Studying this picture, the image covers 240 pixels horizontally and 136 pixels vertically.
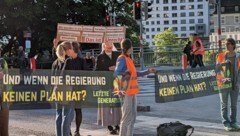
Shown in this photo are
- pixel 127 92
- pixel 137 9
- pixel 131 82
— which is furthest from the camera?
pixel 137 9

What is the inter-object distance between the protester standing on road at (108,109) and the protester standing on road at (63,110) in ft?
3.50

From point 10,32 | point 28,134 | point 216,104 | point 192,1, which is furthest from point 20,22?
point 192,1

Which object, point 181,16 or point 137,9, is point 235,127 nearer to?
point 137,9

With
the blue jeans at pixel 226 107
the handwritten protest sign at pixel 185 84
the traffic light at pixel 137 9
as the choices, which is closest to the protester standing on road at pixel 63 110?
the handwritten protest sign at pixel 185 84

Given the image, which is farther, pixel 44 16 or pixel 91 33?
pixel 44 16

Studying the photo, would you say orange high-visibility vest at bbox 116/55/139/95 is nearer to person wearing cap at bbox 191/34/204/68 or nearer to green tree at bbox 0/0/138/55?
person wearing cap at bbox 191/34/204/68

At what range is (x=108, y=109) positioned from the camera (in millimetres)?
8711

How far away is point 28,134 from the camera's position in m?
9.02

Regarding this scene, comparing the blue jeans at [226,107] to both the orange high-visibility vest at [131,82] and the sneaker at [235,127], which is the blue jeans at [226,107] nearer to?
the sneaker at [235,127]

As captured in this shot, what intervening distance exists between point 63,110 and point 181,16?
168938 mm

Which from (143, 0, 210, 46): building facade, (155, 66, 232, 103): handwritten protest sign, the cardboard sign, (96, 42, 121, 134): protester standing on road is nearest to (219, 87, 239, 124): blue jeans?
(155, 66, 232, 103): handwritten protest sign

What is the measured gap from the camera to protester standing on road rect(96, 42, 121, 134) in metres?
8.71

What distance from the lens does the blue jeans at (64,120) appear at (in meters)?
7.42

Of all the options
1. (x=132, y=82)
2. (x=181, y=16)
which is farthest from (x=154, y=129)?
(x=181, y=16)
